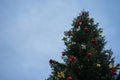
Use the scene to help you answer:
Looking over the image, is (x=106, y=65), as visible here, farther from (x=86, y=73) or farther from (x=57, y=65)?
(x=57, y=65)

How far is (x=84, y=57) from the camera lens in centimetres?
1248

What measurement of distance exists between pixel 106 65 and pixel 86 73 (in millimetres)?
1136

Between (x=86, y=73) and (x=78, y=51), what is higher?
(x=78, y=51)

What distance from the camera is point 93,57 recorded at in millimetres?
12070

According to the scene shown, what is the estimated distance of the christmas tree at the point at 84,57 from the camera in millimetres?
12102

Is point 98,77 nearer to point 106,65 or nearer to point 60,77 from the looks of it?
point 106,65

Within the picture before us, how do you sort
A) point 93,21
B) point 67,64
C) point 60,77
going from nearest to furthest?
point 60,77 < point 67,64 < point 93,21

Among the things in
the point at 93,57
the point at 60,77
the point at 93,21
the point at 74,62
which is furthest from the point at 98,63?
the point at 93,21

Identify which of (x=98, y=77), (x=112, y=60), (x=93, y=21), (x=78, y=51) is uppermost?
(x=93, y=21)

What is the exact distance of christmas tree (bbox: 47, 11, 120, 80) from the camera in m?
12.1

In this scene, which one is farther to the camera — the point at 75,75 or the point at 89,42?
the point at 89,42

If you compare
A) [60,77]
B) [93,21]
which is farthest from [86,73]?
[93,21]

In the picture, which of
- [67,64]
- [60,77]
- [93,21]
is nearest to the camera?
[60,77]

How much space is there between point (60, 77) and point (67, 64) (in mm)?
1047
